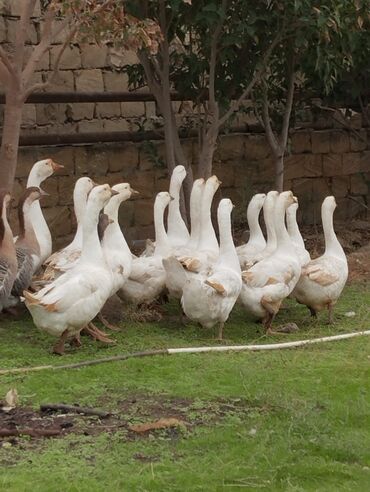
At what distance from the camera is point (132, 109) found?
13477 mm

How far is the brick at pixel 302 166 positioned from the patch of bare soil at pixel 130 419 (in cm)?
831

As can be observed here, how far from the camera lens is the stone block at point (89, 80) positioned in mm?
12859

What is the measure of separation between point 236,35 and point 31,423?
4.99 meters

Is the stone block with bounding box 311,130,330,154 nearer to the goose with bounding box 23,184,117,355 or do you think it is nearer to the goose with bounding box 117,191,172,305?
the goose with bounding box 117,191,172,305

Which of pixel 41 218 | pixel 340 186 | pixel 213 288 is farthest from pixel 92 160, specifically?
pixel 213 288

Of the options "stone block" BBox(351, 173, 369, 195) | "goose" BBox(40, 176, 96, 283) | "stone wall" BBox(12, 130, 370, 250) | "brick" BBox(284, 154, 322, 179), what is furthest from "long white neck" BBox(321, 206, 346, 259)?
"stone block" BBox(351, 173, 369, 195)

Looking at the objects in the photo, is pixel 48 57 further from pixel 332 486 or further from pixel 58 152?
pixel 332 486

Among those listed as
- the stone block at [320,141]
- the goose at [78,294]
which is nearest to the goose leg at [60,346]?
the goose at [78,294]

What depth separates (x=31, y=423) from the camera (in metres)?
6.34

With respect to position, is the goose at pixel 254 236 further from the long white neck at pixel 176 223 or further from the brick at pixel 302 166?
the brick at pixel 302 166

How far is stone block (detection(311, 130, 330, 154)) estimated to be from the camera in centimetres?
1509

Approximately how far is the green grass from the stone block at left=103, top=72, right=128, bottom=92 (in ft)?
15.8

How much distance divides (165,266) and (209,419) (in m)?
2.58

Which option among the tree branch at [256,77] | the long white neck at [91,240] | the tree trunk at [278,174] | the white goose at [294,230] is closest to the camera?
the long white neck at [91,240]
